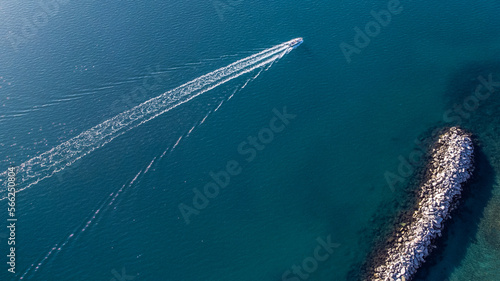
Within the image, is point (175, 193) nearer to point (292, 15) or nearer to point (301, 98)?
point (301, 98)

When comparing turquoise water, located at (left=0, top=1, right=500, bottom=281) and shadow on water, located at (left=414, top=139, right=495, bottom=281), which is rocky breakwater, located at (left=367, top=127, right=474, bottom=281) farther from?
turquoise water, located at (left=0, top=1, right=500, bottom=281)

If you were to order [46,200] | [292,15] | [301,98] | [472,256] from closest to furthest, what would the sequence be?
[472,256] → [46,200] → [301,98] → [292,15]

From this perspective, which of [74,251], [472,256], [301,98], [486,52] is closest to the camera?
[472,256]

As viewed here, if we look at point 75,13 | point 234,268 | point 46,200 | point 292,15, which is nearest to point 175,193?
point 234,268

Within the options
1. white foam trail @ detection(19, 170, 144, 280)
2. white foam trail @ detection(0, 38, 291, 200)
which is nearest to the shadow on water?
white foam trail @ detection(0, 38, 291, 200)

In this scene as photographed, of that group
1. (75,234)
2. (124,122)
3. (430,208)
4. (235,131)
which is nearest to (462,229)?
(430,208)

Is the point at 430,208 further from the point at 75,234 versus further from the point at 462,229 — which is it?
the point at 75,234

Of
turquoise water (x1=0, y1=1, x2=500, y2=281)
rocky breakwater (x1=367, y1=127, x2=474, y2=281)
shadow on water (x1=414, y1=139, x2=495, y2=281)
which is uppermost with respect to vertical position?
turquoise water (x1=0, y1=1, x2=500, y2=281)

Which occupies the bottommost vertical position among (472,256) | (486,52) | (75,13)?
(472,256)

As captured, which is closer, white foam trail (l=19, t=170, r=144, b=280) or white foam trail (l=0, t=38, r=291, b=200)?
white foam trail (l=19, t=170, r=144, b=280)
